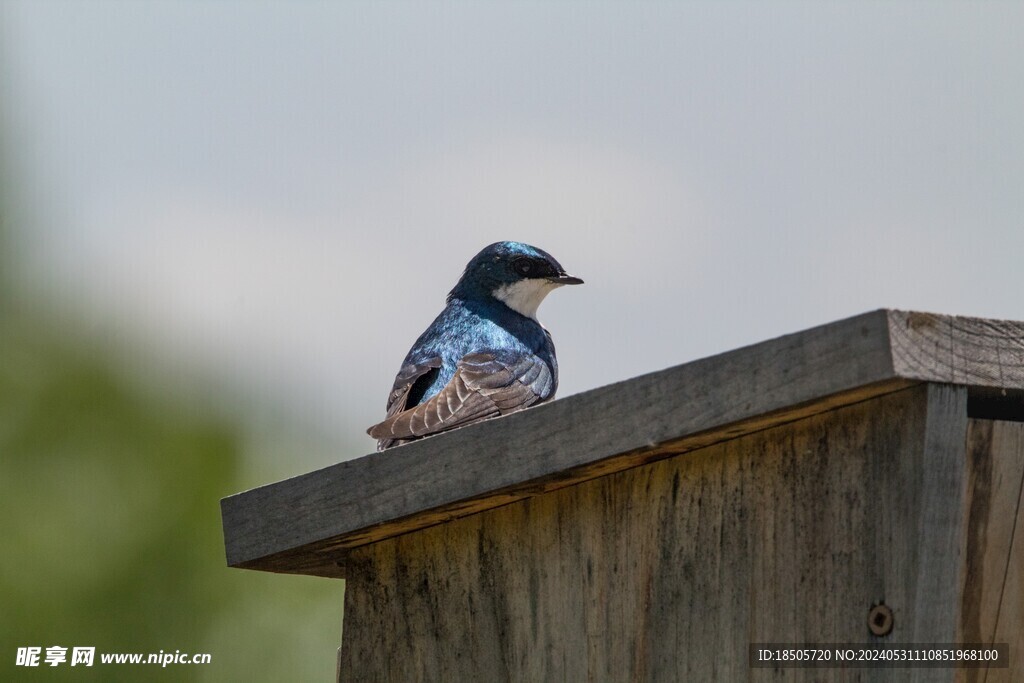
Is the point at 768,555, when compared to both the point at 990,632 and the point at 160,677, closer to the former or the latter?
the point at 990,632

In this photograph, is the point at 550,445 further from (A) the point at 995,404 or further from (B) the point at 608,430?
(A) the point at 995,404

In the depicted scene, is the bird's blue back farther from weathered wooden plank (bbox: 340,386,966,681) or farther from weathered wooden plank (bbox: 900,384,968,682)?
weathered wooden plank (bbox: 900,384,968,682)

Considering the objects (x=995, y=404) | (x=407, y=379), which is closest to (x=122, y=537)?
(x=407, y=379)

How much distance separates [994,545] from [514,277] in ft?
7.90

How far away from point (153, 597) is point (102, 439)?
110cm

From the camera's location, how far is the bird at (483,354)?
2.99 m

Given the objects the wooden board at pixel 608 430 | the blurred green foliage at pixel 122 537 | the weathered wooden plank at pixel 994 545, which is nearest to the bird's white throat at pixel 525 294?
the wooden board at pixel 608 430

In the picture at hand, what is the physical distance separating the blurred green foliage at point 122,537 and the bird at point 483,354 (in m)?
2.75

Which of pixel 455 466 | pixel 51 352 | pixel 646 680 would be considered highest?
pixel 51 352

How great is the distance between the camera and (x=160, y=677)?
20.9 ft

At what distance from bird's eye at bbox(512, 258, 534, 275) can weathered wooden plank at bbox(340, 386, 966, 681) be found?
1.79 meters

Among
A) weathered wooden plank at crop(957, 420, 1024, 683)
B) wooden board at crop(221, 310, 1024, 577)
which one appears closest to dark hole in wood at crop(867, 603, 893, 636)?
weathered wooden plank at crop(957, 420, 1024, 683)

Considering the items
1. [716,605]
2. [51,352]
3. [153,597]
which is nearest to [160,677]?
[153,597]

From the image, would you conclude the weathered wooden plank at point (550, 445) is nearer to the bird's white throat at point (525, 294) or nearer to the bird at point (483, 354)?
the bird at point (483, 354)
